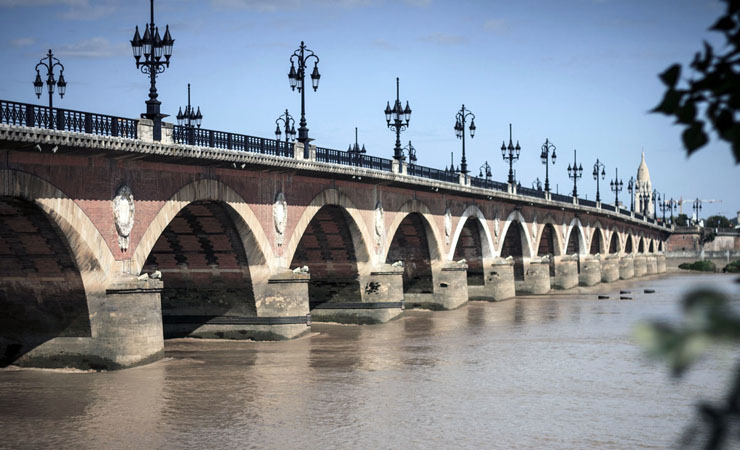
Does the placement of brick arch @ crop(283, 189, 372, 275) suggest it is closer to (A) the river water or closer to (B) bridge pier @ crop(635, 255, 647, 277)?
(A) the river water

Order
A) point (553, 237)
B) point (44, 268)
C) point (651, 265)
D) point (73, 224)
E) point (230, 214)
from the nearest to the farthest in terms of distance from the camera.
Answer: point (73, 224) < point (44, 268) < point (230, 214) < point (553, 237) < point (651, 265)

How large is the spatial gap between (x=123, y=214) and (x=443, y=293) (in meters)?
24.7

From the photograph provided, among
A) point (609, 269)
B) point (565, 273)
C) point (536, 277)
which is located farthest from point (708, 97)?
point (609, 269)

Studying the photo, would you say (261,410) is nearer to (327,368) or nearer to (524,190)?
(327,368)

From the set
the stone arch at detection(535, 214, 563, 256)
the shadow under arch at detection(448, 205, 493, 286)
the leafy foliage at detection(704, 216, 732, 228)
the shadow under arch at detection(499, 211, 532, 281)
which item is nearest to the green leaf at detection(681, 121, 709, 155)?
the shadow under arch at detection(448, 205, 493, 286)

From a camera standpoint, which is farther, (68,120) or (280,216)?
(280,216)

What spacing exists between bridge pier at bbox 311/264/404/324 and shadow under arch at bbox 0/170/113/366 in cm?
1584

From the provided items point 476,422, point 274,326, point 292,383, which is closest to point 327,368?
point 292,383

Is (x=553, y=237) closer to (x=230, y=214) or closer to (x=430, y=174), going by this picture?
(x=430, y=174)

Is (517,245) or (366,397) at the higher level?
(517,245)

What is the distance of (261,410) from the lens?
19688 mm

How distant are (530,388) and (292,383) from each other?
5843 millimetres

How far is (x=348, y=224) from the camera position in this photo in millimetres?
37781

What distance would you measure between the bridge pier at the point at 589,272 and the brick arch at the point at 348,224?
4053cm
